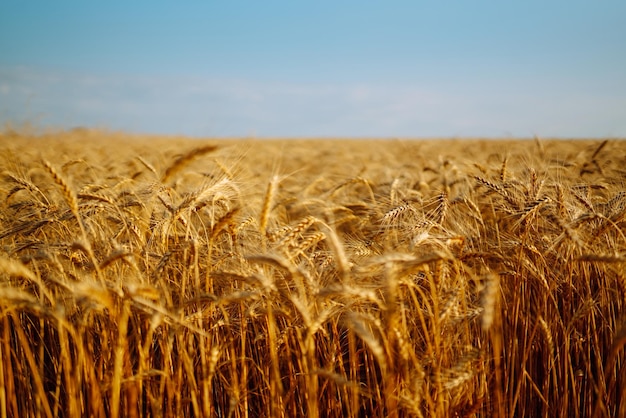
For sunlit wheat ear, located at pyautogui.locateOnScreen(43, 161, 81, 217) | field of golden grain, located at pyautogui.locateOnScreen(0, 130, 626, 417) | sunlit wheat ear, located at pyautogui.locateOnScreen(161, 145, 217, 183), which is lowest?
field of golden grain, located at pyautogui.locateOnScreen(0, 130, 626, 417)

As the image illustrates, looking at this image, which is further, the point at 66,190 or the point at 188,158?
→ the point at 188,158

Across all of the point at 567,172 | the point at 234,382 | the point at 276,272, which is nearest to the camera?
the point at 234,382

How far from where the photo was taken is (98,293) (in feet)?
3.92

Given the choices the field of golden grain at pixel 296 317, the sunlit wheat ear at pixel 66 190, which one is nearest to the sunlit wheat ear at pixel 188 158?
the field of golden grain at pixel 296 317

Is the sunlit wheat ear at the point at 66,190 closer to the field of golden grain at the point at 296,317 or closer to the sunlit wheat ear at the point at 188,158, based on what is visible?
the field of golden grain at the point at 296,317

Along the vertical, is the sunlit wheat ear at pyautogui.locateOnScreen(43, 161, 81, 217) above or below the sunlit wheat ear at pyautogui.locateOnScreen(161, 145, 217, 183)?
below

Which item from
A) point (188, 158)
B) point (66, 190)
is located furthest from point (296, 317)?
point (66, 190)

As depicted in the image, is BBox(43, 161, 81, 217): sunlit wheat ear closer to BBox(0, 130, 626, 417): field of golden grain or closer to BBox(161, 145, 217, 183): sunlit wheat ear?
BBox(0, 130, 626, 417): field of golden grain

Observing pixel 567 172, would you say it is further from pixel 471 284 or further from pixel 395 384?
pixel 395 384

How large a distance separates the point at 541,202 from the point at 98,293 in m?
1.71

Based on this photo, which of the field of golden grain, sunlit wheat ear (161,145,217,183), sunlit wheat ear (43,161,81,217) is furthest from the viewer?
sunlit wheat ear (161,145,217,183)

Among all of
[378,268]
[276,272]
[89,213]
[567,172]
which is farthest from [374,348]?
[567,172]

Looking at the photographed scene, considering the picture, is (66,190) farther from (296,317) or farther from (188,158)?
(296,317)

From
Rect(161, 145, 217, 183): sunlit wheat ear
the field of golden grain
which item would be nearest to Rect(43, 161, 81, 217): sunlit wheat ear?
the field of golden grain
